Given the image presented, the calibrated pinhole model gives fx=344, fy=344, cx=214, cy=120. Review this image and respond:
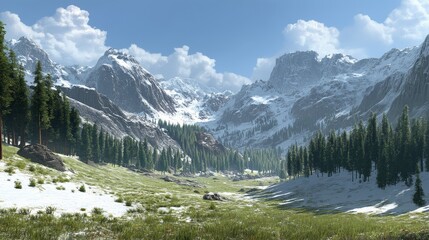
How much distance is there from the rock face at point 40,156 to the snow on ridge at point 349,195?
51385mm

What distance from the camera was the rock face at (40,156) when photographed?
54625 millimetres

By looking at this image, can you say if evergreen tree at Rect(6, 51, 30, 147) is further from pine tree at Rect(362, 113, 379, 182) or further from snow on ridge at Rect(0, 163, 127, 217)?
pine tree at Rect(362, 113, 379, 182)

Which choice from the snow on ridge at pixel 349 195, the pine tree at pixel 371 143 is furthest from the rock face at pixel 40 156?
the pine tree at pixel 371 143

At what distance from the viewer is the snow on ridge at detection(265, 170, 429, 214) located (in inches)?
2608

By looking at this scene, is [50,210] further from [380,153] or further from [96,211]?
[380,153]

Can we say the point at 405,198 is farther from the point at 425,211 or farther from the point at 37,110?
the point at 37,110

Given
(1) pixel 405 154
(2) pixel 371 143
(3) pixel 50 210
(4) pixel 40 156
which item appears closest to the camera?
(3) pixel 50 210

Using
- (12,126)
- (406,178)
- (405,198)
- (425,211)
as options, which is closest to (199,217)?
(425,211)

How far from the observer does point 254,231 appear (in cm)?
1920

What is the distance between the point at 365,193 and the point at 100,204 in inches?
3015

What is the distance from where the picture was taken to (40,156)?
5581cm

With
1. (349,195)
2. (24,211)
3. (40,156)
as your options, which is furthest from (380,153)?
(24,211)

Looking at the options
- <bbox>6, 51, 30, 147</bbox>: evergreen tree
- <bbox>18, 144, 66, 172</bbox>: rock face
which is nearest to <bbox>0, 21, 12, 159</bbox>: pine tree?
<bbox>18, 144, 66, 172</bbox>: rock face

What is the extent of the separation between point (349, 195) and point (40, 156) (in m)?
72.8
